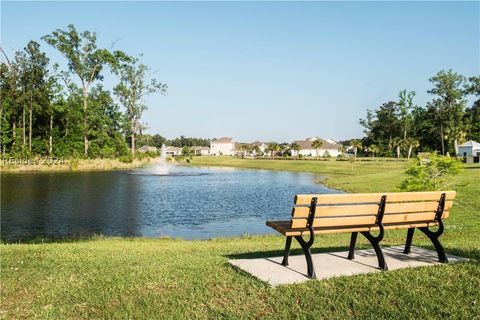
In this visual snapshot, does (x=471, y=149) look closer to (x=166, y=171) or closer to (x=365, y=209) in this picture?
(x=166, y=171)

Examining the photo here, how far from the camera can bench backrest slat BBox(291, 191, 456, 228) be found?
6430 millimetres

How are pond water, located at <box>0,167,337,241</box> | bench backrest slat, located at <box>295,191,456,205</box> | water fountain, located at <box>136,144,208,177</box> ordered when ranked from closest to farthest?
bench backrest slat, located at <box>295,191,456,205</box>, pond water, located at <box>0,167,337,241</box>, water fountain, located at <box>136,144,208,177</box>

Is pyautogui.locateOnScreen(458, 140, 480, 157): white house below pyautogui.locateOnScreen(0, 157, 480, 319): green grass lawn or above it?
above

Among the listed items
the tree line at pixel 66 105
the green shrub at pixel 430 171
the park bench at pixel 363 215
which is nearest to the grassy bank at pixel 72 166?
the tree line at pixel 66 105

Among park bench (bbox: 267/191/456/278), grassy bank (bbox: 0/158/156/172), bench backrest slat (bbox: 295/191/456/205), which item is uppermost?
bench backrest slat (bbox: 295/191/456/205)

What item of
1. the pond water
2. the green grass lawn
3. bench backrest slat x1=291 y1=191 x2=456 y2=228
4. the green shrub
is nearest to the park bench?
bench backrest slat x1=291 y1=191 x2=456 y2=228

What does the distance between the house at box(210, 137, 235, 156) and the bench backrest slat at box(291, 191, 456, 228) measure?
7186 inches

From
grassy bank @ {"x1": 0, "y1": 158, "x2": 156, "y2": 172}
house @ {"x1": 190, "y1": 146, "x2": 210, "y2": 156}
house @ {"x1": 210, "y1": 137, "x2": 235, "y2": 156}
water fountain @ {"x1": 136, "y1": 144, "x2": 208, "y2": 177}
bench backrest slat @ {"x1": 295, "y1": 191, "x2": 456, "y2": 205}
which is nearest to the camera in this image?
bench backrest slat @ {"x1": 295, "y1": 191, "x2": 456, "y2": 205}

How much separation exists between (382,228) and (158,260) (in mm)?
4039

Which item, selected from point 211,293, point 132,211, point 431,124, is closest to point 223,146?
point 431,124

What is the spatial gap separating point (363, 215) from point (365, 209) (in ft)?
0.36

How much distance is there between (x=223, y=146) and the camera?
191875mm

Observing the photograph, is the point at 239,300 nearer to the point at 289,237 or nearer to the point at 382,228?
the point at 289,237

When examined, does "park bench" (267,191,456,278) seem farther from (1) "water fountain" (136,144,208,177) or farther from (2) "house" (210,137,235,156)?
(2) "house" (210,137,235,156)
